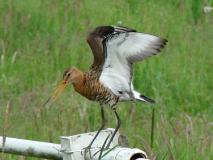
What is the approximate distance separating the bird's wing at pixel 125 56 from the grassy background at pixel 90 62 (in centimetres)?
52

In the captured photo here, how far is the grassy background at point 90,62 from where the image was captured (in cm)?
702

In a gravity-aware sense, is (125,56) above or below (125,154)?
above

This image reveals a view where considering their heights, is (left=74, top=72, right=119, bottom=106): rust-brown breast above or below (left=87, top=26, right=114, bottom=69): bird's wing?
below

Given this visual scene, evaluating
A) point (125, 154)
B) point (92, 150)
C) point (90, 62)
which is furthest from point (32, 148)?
point (90, 62)

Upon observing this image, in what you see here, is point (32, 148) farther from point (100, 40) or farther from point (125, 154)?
point (100, 40)

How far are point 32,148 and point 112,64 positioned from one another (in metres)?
1.09

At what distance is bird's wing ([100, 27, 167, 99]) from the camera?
585cm

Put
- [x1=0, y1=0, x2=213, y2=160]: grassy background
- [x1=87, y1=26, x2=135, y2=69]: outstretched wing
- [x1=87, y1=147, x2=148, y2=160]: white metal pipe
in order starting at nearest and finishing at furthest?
1. [x1=87, y1=147, x2=148, y2=160]: white metal pipe
2. [x1=87, y1=26, x2=135, y2=69]: outstretched wing
3. [x1=0, y1=0, x2=213, y2=160]: grassy background

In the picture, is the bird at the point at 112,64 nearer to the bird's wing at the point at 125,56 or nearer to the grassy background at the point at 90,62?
the bird's wing at the point at 125,56

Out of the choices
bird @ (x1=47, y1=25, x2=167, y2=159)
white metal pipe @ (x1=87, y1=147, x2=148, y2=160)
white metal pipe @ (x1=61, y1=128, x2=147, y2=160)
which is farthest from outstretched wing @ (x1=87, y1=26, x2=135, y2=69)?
white metal pipe @ (x1=87, y1=147, x2=148, y2=160)

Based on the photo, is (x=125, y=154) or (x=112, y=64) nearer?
(x=125, y=154)

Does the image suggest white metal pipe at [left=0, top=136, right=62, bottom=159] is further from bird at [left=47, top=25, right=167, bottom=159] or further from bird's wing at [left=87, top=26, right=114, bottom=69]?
bird's wing at [left=87, top=26, right=114, bottom=69]

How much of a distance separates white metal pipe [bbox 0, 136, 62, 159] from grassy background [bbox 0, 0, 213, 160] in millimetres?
840

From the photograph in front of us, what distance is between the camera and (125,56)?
19.4 ft
